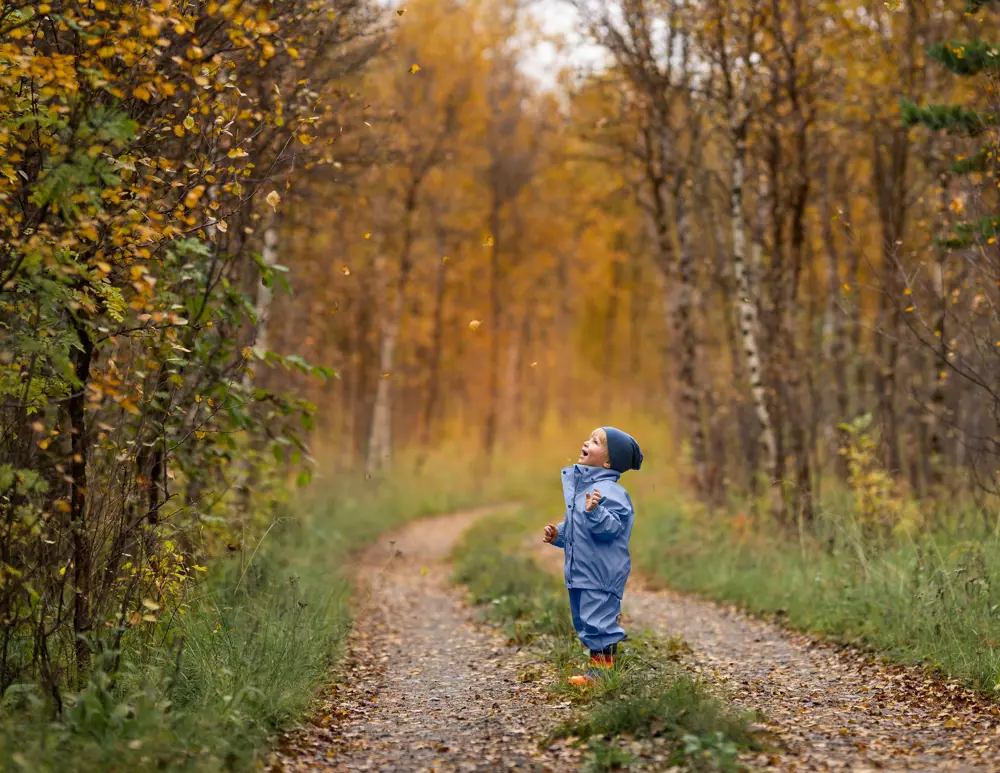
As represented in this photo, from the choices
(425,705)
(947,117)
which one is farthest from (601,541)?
(947,117)

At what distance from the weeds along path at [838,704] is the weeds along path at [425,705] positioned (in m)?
1.43

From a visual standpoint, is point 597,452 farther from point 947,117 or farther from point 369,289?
point 369,289

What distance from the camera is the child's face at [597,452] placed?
6910mm

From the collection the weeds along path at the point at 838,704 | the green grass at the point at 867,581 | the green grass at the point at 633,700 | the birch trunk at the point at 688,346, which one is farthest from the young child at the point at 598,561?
the birch trunk at the point at 688,346

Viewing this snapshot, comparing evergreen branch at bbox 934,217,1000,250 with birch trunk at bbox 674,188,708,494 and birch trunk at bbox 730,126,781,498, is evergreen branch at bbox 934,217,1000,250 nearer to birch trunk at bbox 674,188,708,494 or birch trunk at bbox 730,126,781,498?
birch trunk at bbox 730,126,781,498

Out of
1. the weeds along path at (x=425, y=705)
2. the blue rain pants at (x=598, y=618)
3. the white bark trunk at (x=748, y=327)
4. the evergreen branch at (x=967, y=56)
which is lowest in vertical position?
the weeds along path at (x=425, y=705)

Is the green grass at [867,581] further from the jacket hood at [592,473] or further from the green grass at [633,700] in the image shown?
the jacket hood at [592,473]

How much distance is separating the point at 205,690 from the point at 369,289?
21.3 metres

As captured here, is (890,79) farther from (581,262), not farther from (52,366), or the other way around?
(581,262)

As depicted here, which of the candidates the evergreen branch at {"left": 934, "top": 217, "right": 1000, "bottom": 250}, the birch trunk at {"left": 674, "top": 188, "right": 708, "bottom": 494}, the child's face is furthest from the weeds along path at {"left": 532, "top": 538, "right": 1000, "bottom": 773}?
the birch trunk at {"left": 674, "top": 188, "right": 708, "bottom": 494}

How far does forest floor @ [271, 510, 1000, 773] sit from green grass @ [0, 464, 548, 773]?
29 cm

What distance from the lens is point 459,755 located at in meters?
5.56

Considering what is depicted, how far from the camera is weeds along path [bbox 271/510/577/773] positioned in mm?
5516

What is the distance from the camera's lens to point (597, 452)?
6.91m
